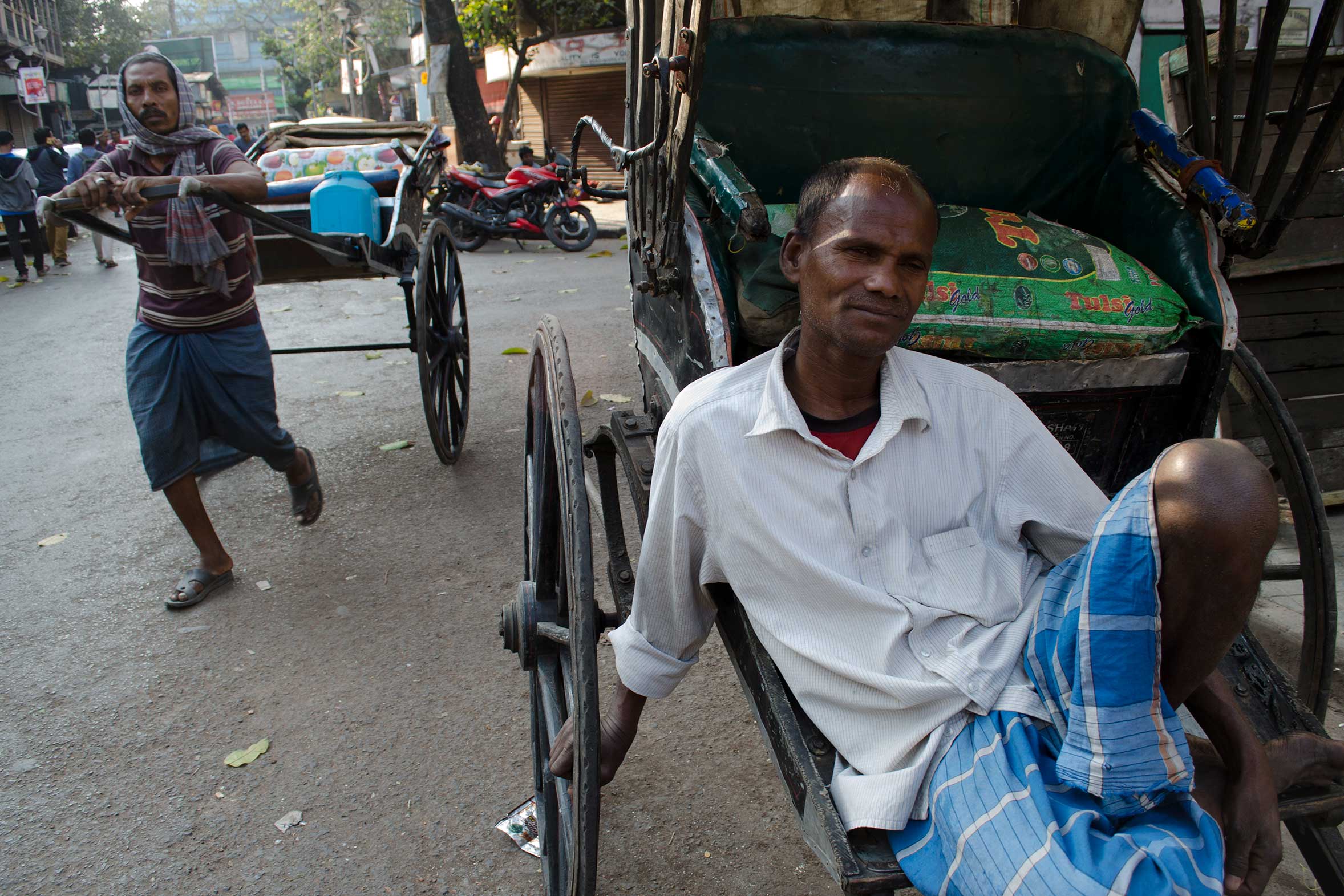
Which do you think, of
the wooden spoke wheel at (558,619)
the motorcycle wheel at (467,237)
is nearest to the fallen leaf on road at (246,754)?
the wooden spoke wheel at (558,619)

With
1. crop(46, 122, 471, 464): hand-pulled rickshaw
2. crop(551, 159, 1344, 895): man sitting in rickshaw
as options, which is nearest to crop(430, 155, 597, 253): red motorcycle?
crop(46, 122, 471, 464): hand-pulled rickshaw

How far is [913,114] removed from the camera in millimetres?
2371

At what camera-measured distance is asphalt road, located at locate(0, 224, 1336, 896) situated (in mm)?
2150

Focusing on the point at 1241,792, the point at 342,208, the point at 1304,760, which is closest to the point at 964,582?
the point at 1241,792

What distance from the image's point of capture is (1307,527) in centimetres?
205

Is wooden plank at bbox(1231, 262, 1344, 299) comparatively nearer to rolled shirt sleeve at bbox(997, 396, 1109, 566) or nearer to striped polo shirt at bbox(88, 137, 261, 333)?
rolled shirt sleeve at bbox(997, 396, 1109, 566)

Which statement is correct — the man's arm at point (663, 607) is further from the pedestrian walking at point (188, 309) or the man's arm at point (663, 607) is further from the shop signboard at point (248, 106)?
the shop signboard at point (248, 106)

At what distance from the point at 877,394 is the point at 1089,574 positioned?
1.68 ft

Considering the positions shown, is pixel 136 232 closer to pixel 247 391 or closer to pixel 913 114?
pixel 247 391

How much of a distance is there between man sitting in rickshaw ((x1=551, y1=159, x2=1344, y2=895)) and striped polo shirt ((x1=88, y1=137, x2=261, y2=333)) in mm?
2314

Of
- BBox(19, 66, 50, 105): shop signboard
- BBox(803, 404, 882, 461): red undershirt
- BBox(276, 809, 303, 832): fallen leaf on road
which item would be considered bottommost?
BBox(276, 809, 303, 832): fallen leaf on road

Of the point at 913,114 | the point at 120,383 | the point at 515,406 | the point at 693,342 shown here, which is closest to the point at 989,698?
the point at 693,342

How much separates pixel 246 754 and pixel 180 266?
1.60 meters

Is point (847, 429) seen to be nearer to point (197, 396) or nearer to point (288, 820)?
point (288, 820)
